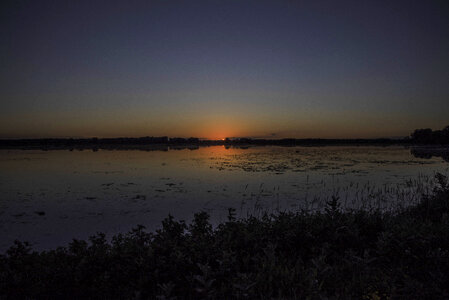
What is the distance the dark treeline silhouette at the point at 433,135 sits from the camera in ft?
244

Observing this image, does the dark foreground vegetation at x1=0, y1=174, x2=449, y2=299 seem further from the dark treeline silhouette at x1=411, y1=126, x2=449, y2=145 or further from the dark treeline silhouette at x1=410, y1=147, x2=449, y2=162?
the dark treeline silhouette at x1=411, y1=126, x2=449, y2=145

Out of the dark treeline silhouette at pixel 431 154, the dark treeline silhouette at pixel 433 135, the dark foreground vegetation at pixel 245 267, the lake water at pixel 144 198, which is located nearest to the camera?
the dark foreground vegetation at pixel 245 267

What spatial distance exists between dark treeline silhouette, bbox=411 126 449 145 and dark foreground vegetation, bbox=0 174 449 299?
89.5m

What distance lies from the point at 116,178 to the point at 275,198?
13.8 m

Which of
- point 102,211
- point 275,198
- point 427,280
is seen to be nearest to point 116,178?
point 102,211

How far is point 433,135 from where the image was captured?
272 ft

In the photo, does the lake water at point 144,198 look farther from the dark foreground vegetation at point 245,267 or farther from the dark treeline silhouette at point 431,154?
the dark treeline silhouette at point 431,154

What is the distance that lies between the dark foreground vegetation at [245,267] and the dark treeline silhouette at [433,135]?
294ft

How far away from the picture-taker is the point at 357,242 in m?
5.83

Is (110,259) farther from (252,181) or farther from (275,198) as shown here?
(252,181)

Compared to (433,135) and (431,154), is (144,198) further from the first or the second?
(433,135)

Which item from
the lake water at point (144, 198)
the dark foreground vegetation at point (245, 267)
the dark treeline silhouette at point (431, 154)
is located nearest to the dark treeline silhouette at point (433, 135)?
the dark treeline silhouette at point (431, 154)

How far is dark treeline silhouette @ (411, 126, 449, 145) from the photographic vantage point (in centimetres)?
7434

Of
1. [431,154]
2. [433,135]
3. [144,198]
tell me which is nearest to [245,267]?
[144,198]
